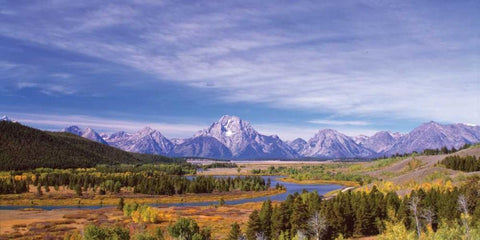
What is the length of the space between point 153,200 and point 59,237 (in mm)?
94114

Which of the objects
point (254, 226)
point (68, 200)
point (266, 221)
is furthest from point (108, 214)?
point (266, 221)

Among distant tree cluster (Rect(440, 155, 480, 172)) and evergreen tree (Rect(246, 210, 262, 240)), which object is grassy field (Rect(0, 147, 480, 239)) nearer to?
distant tree cluster (Rect(440, 155, 480, 172))

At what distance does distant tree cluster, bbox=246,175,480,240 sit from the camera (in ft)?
309

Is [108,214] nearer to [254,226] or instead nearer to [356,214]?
[254,226]

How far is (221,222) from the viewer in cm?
12312

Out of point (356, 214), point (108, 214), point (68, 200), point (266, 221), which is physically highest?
point (356, 214)

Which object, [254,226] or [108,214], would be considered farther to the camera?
[108,214]

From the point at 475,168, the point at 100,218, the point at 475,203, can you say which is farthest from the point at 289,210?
the point at 475,168

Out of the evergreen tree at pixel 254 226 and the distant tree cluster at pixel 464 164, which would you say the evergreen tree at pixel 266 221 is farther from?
the distant tree cluster at pixel 464 164

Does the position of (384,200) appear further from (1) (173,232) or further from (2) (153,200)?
(2) (153,200)

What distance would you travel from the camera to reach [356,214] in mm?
101438

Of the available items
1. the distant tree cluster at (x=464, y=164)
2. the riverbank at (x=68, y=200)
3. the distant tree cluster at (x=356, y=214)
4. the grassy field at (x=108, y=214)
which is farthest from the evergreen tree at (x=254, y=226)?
the distant tree cluster at (x=464, y=164)

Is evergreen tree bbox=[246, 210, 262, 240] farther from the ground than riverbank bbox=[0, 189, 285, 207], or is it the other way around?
evergreen tree bbox=[246, 210, 262, 240]

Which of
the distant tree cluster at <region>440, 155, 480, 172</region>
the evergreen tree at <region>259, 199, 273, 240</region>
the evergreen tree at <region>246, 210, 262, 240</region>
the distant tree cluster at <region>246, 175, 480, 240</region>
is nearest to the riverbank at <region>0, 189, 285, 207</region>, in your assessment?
the evergreen tree at <region>259, 199, 273, 240</region>
